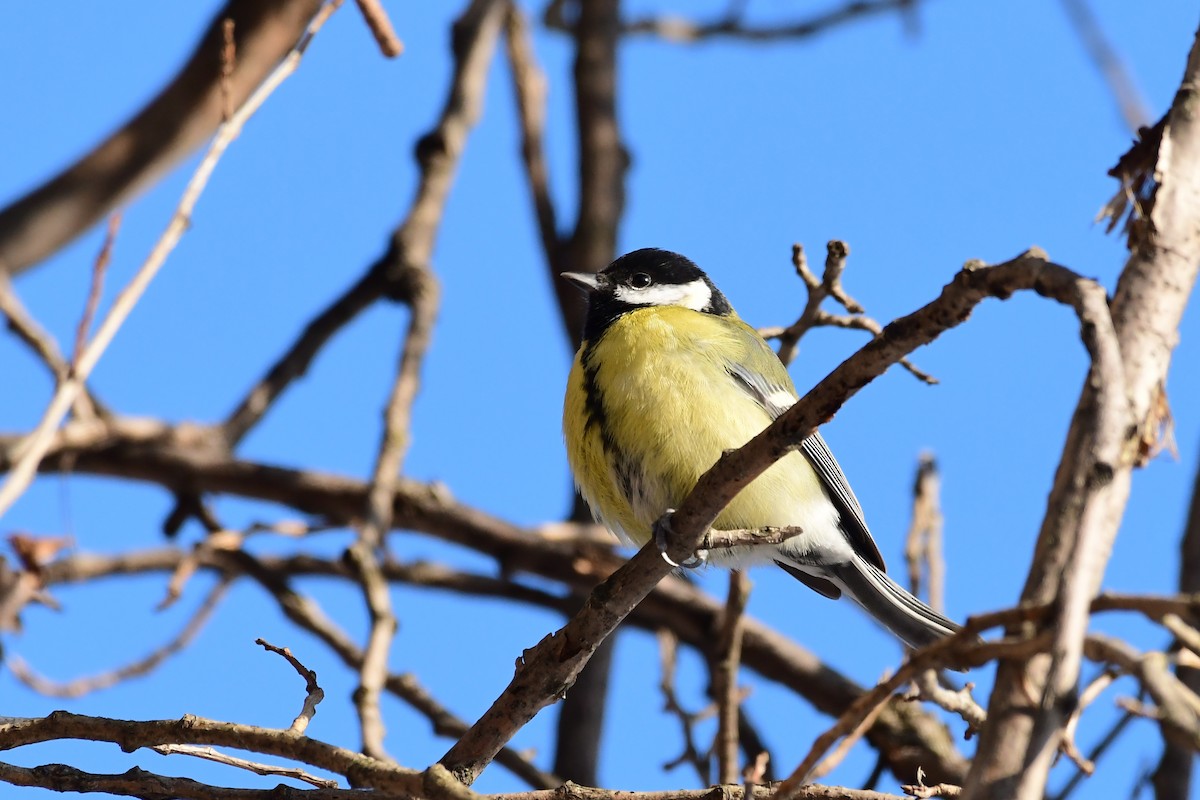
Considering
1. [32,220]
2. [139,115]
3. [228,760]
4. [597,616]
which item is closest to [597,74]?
[139,115]

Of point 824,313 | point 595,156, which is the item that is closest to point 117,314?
point 824,313

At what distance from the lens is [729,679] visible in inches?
150

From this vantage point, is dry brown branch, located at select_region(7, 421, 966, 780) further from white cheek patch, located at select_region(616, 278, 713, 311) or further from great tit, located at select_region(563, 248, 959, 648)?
white cheek patch, located at select_region(616, 278, 713, 311)

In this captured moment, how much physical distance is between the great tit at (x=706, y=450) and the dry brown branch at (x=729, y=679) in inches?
7.4

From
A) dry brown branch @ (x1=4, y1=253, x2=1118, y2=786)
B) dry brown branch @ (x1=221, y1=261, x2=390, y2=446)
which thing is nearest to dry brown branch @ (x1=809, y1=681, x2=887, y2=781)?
dry brown branch @ (x1=4, y1=253, x2=1118, y2=786)

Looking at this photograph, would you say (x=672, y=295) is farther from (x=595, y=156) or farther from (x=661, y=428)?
(x=595, y=156)

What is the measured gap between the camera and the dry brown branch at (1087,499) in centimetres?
116

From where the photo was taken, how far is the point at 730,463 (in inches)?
90.4

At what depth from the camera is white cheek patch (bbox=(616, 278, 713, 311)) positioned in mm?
4402

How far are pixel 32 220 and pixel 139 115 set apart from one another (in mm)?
593

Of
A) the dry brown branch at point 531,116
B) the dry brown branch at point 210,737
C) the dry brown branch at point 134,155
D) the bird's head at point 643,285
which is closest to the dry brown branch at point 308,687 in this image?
the dry brown branch at point 210,737

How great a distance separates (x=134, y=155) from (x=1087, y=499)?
181 inches

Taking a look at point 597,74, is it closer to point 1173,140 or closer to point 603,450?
point 603,450

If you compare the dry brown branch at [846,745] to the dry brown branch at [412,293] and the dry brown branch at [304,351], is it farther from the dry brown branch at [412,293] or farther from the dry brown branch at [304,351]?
the dry brown branch at [304,351]
